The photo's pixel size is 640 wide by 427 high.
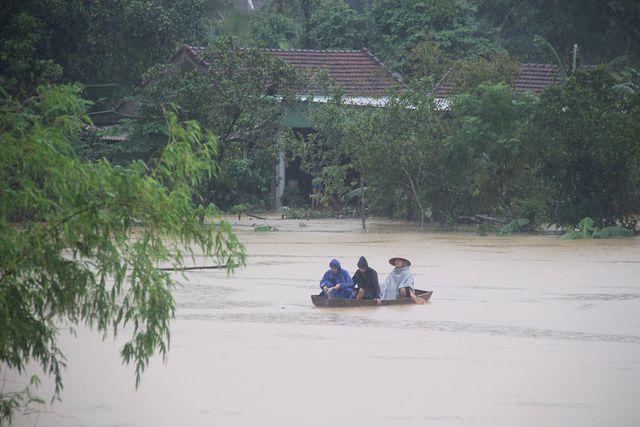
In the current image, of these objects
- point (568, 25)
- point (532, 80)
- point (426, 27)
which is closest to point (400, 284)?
point (532, 80)

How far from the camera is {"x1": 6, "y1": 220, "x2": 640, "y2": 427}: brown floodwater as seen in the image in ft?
36.1

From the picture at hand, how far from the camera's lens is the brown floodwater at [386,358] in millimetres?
11016

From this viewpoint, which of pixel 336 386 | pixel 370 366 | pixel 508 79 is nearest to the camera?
pixel 336 386

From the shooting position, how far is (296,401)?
37.7 ft

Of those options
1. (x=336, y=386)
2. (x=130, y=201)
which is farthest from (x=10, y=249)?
(x=336, y=386)

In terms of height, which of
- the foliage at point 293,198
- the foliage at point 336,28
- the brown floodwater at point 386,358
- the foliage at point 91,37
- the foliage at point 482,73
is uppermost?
the foliage at point 336,28

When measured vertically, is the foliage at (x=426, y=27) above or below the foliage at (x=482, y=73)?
above

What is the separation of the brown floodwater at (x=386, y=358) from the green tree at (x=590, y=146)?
5184mm

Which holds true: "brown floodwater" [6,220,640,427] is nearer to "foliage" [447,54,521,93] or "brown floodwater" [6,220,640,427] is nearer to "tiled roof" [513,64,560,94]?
"foliage" [447,54,521,93]

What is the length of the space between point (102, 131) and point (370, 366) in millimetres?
23654

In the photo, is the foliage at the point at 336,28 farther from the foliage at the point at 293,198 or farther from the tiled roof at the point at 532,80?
the foliage at the point at 293,198

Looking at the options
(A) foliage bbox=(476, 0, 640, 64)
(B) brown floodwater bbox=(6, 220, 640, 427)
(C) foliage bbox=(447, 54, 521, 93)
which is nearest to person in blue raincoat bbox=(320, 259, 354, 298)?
(B) brown floodwater bbox=(6, 220, 640, 427)

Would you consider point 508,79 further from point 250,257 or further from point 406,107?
point 250,257

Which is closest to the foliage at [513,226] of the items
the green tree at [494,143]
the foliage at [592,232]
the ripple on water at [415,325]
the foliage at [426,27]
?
the green tree at [494,143]
